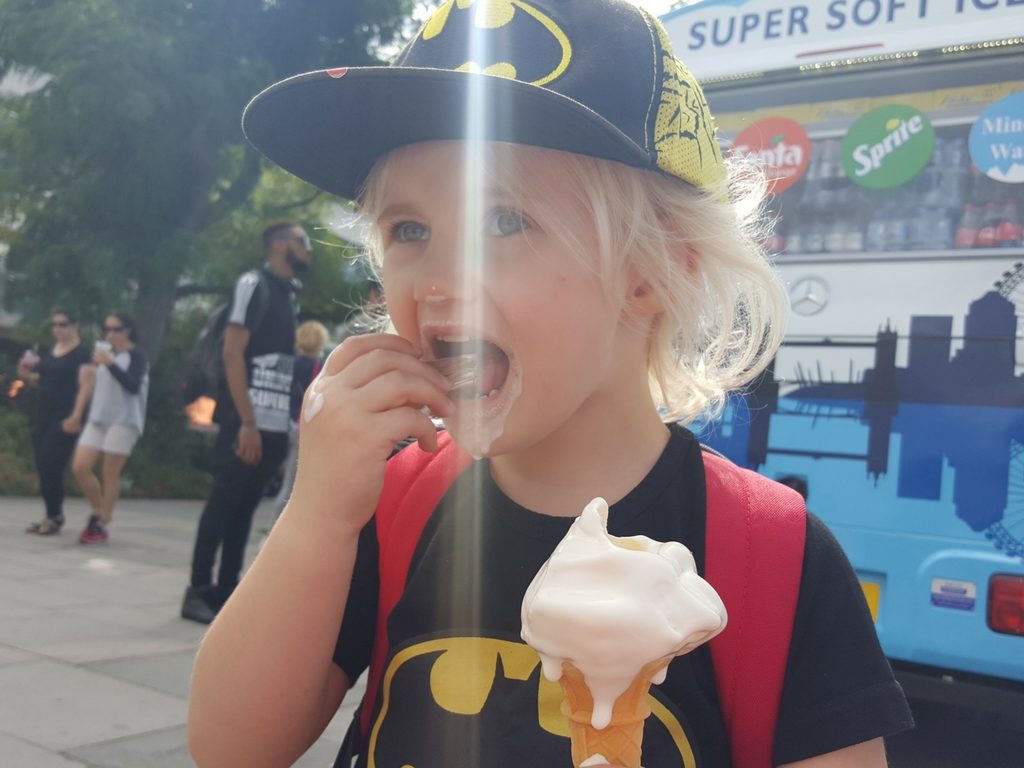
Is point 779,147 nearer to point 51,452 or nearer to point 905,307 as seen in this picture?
point 905,307

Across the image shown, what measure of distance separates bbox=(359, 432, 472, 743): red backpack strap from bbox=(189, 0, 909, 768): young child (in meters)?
0.02

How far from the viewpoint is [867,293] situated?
403 cm

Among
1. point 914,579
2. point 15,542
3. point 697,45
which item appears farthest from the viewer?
point 15,542

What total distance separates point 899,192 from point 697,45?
1.13 m

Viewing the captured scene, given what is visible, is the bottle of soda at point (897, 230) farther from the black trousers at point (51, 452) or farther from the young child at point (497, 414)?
the black trousers at point (51, 452)

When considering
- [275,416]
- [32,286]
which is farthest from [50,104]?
[275,416]

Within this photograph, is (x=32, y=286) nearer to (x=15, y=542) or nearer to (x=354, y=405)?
(x=15, y=542)

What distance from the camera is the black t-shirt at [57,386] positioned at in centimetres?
835

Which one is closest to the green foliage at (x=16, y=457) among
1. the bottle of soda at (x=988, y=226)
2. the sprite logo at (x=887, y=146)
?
the sprite logo at (x=887, y=146)

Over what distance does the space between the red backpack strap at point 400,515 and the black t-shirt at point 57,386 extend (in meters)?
7.41

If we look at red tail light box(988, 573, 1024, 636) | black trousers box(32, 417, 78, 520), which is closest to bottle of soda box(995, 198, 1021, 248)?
red tail light box(988, 573, 1024, 636)

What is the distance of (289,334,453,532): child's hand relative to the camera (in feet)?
4.76

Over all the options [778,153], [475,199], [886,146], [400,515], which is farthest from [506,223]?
[778,153]

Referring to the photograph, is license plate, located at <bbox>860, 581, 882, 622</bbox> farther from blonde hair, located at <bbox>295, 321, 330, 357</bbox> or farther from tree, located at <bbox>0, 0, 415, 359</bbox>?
tree, located at <bbox>0, 0, 415, 359</bbox>
